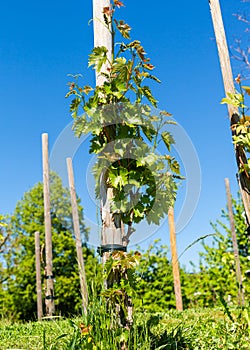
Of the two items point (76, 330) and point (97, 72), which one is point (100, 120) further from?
point (76, 330)

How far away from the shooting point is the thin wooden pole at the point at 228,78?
9.93 ft

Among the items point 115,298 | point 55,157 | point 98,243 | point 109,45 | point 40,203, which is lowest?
point 115,298

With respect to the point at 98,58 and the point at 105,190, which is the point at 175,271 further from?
the point at 98,58

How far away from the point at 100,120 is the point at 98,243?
2.17ft

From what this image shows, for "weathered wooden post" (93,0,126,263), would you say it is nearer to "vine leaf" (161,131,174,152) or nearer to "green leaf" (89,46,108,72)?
"green leaf" (89,46,108,72)

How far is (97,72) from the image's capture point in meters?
2.61

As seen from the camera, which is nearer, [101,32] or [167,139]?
[167,139]

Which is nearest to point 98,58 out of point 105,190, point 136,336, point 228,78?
point 105,190

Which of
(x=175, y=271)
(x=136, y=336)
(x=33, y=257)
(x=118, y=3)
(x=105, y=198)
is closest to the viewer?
(x=136, y=336)

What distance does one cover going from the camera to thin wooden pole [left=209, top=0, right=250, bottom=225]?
3027mm

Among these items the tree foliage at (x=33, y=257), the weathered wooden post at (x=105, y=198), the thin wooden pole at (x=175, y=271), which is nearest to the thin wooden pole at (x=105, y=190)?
the weathered wooden post at (x=105, y=198)

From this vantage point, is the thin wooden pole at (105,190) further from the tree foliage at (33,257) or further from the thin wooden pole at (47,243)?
the tree foliage at (33,257)

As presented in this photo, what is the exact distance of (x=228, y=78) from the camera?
321cm

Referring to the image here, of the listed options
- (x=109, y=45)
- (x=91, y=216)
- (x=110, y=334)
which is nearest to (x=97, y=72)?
(x=109, y=45)
